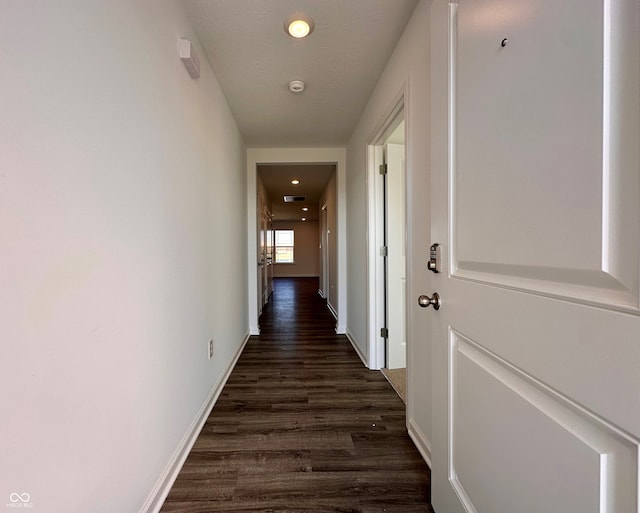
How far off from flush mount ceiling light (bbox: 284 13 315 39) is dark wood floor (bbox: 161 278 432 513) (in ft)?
7.37

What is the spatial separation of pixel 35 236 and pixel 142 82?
2.50ft

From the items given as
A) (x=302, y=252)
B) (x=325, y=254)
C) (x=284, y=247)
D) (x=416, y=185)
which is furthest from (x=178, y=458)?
(x=284, y=247)

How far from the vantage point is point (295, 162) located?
3.62 metres

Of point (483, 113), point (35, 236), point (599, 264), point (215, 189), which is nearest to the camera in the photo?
point (599, 264)

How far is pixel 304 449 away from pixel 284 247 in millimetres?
10475

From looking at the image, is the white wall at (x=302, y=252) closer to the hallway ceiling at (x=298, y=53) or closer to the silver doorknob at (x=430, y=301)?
the hallway ceiling at (x=298, y=53)

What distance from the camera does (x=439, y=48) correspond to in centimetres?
104

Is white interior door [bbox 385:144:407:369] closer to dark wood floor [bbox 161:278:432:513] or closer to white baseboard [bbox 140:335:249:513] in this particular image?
dark wood floor [bbox 161:278:432:513]

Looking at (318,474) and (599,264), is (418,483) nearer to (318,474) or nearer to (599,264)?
(318,474)

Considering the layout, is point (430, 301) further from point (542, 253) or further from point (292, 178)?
point (292, 178)

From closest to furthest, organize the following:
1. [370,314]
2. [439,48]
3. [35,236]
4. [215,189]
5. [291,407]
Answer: [35,236], [439,48], [291,407], [215,189], [370,314]

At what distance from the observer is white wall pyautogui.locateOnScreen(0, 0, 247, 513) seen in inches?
24.6

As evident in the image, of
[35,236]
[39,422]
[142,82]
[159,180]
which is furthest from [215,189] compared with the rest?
[39,422]

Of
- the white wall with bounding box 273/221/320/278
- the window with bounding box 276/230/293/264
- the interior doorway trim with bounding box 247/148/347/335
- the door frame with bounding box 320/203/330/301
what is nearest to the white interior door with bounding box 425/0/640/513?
the interior doorway trim with bounding box 247/148/347/335
